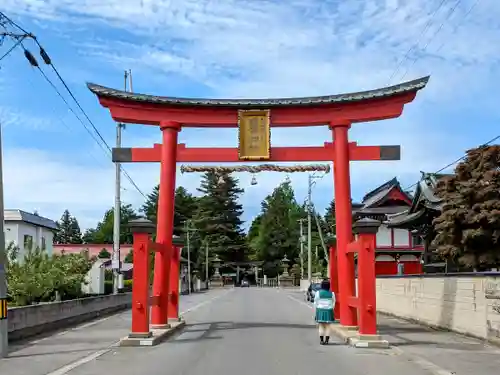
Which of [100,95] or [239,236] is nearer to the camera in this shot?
[100,95]

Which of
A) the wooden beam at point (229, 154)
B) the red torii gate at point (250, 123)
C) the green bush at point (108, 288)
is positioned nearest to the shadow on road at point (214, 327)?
the red torii gate at point (250, 123)

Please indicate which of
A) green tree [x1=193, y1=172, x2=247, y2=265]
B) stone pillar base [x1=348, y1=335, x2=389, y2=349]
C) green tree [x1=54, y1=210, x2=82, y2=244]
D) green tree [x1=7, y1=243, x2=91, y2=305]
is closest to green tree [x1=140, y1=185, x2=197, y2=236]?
green tree [x1=193, y1=172, x2=247, y2=265]

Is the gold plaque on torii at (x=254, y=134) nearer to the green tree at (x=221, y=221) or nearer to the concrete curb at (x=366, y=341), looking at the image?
the concrete curb at (x=366, y=341)

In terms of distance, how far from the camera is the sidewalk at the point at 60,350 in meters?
12.2

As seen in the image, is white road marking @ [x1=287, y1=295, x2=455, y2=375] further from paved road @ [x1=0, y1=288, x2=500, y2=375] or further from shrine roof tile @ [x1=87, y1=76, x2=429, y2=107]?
shrine roof tile @ [x1=87, y1=76, x2=429, y2=107]

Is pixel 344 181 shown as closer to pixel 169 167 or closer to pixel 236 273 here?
pixel 169 167

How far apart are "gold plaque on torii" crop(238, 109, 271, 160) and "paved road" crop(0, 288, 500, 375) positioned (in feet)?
17.7

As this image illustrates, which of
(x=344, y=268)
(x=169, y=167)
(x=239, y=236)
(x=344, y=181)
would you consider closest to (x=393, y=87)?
(x=344, y=181)

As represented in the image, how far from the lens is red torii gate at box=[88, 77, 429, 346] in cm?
1952

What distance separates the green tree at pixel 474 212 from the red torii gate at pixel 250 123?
495 centimetres

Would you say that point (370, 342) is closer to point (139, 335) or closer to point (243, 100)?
point (139, 335)

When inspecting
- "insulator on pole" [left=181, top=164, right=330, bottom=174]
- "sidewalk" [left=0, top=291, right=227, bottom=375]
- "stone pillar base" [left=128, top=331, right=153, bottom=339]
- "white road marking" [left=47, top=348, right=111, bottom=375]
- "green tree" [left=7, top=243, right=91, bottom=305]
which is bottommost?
"sidewalk" [left=0, top=291, right=227, bottom=375]

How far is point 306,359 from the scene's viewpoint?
511 inches

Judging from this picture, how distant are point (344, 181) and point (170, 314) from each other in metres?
7.76
